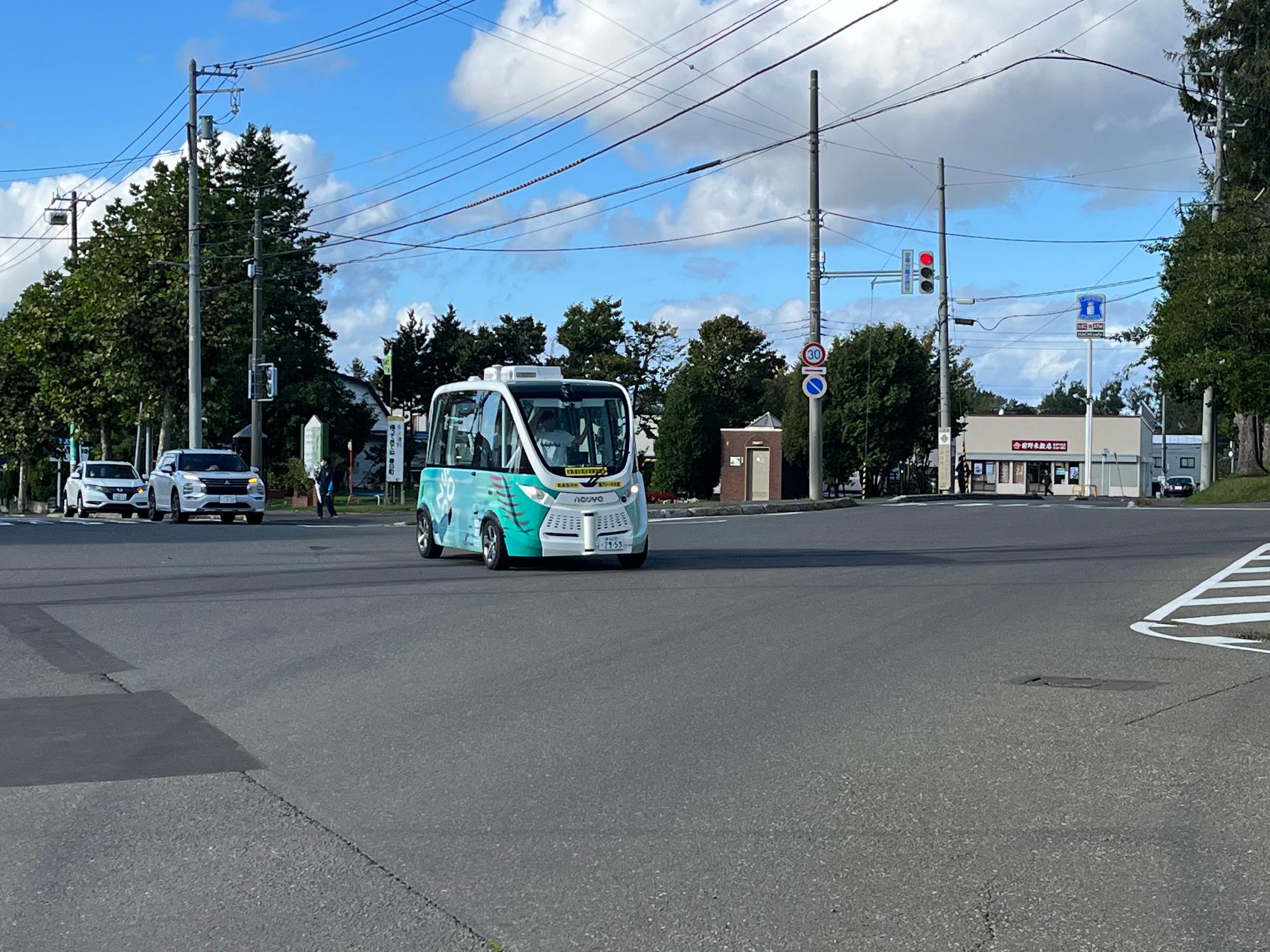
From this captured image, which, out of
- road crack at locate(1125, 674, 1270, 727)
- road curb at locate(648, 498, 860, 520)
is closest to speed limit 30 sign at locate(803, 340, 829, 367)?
road curb at locate(648, 498, 860, 520)

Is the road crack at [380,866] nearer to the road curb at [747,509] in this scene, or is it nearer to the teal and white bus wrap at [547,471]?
the teal and white bus wrap at [547,471]

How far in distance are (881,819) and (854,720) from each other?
2333 millimetres

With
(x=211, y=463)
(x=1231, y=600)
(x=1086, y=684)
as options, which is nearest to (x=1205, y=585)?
(x=1231, y=600)

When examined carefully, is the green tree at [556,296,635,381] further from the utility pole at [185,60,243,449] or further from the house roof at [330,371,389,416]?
the utility pole at [185,60,243,449]

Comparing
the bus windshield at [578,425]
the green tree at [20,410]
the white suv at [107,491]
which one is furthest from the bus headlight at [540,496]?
the green tree at [20,410]

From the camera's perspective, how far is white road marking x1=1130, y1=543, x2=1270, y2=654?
1211cm

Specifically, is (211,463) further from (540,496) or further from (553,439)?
(540,496)

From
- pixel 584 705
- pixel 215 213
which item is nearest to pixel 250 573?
pixel 584 705

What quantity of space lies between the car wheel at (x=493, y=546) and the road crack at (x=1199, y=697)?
1062 cm

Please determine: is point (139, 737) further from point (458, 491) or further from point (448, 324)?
point (448, 324)

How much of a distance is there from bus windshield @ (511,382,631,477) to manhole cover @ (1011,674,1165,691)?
30.8 feet

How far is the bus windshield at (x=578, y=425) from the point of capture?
18.6 m

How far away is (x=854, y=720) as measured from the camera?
27.5 feet

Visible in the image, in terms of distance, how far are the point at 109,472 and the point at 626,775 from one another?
40.3m
